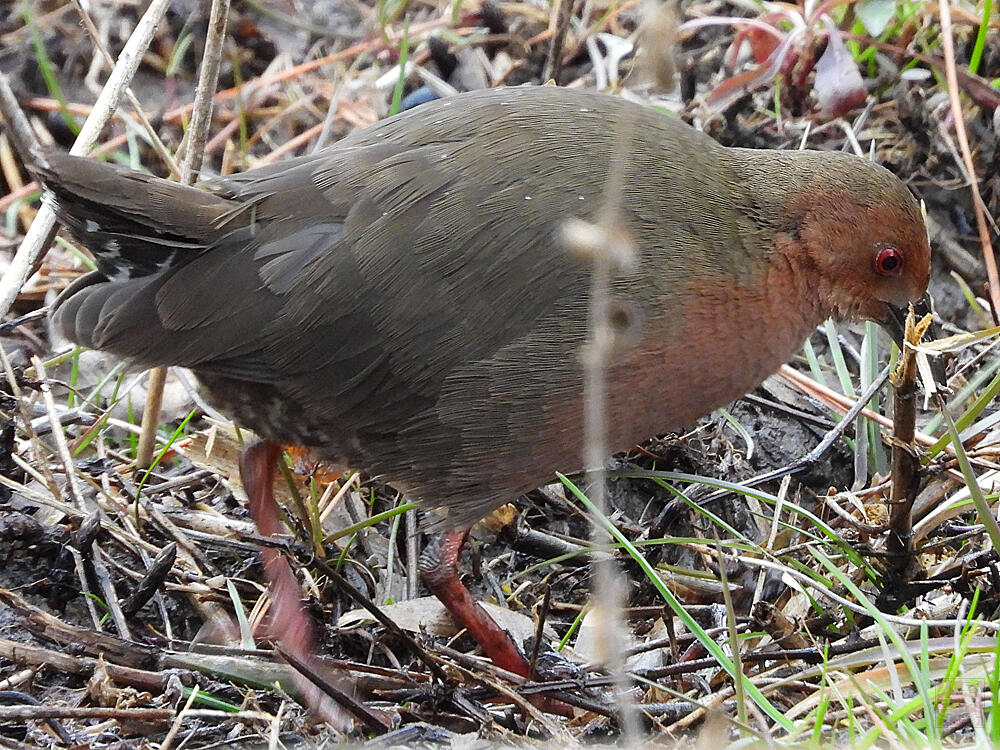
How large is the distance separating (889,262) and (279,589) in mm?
1798

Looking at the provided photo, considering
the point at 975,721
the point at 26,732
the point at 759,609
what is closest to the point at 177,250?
the point at 26,732

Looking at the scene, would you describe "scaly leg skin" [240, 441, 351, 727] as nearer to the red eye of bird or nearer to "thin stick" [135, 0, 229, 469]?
"thin stick" [135, 0, 229, 469]

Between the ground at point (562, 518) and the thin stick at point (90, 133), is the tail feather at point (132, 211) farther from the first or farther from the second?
the ground at point (562, 518)

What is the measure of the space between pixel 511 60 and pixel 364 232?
2545mm

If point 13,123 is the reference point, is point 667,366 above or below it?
below

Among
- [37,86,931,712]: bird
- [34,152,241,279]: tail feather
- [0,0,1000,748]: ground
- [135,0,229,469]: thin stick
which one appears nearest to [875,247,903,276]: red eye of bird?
[37,86,931,712]: bird

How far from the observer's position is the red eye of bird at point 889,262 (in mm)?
3189

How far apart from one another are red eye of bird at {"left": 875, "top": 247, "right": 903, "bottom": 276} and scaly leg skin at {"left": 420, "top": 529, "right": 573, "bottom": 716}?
1288 millimetres

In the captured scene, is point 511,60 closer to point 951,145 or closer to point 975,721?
point 951,145

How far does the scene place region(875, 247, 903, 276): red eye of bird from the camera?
319 centimetres

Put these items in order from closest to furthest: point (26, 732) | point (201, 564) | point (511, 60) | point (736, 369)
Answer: point (26, 732) < point (736, 369) < point (201, 564) < point (511, 60)

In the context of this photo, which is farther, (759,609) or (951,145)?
(951,145)

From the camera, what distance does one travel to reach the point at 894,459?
8.62 feet

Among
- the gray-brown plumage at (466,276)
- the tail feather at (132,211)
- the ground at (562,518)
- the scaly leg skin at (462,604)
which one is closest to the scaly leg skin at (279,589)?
the ground at (562,518)
